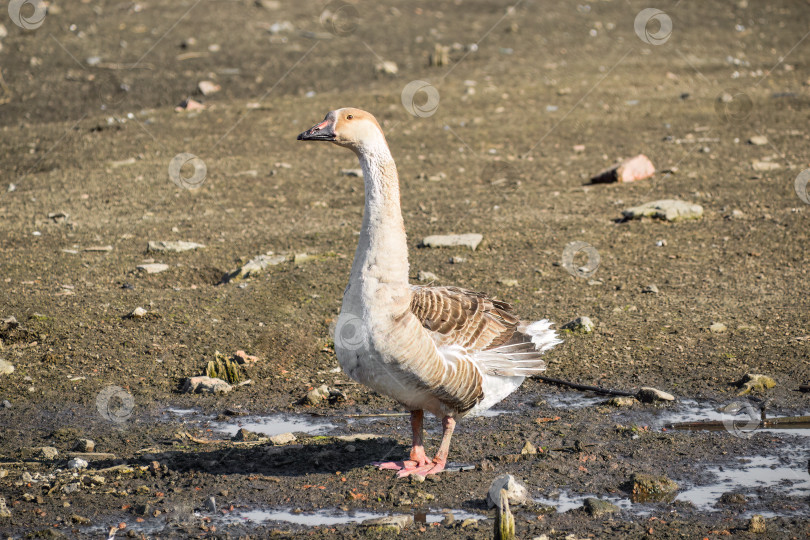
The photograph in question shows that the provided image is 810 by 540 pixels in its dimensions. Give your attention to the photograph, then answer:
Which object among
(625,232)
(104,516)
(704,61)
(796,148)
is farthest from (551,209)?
(704,61)

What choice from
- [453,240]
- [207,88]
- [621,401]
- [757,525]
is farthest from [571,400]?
[207,88]

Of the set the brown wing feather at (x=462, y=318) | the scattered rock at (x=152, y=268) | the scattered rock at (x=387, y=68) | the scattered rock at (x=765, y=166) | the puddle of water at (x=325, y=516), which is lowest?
the puddle of water at (x=325, y=516)

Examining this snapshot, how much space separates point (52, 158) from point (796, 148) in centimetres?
1081

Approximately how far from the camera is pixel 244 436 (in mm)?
6133

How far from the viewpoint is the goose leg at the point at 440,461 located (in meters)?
5.56

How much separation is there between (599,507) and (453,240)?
16.6 ft

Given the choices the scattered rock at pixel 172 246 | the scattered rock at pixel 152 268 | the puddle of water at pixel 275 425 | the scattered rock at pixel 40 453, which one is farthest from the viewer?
the scattered rock at pixel 172 246

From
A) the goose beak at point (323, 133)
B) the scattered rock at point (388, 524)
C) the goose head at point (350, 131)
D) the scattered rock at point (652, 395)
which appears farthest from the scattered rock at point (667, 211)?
the scattered rock at point (388, 524)

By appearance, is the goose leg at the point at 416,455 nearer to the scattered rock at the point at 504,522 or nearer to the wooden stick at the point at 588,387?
the scattered rock at the point at 504,522

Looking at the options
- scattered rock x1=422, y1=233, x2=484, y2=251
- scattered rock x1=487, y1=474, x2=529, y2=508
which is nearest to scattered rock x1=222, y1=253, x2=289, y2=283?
scattered rock x1=422, y1=233, x2=484, y2=251

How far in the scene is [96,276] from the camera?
9.01 meters

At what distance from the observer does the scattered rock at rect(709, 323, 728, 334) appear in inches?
306

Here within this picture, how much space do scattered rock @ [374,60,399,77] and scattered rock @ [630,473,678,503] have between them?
1282 cm

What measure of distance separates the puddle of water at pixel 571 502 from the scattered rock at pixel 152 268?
17.1 ft
